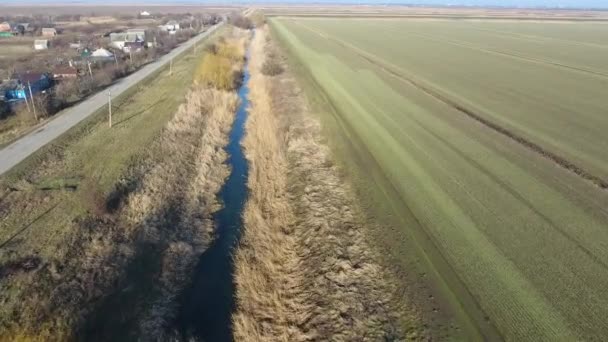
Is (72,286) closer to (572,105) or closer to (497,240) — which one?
(497,240)

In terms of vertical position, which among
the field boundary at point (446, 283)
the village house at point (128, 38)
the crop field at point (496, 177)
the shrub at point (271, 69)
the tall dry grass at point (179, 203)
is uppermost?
the village house at point (128, 38)

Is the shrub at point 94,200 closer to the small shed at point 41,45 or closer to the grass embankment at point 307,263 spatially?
the grass embankment at point 307,263

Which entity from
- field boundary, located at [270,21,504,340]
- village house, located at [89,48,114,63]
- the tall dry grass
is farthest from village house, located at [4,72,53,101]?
field boundary, located at [270,21,504,340]

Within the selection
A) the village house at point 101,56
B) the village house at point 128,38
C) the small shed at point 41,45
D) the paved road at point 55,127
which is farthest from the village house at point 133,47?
the paved road at point 55,127

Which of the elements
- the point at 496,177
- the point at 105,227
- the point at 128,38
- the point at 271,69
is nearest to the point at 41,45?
the point at 128,38

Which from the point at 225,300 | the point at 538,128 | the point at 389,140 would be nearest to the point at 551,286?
the point at 225,300

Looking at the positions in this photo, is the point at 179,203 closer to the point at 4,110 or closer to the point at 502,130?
the point at 4,110

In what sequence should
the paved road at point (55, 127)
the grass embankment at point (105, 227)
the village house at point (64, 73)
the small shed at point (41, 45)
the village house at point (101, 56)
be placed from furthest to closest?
the small shed at point (41, 45)
the village house at point (101, 56)
the village house at point (64, 73)
the paved road at point (55, 127)
the grass embankment at point (105, 227)
